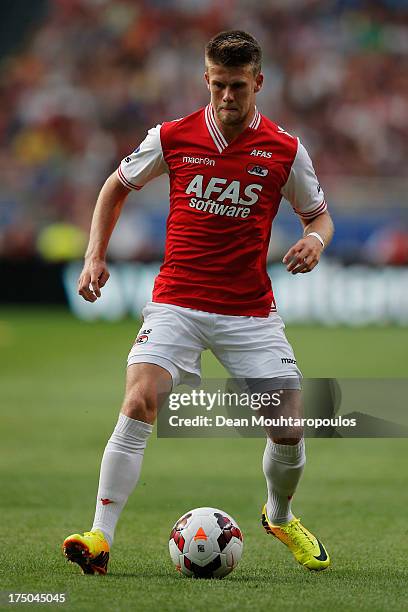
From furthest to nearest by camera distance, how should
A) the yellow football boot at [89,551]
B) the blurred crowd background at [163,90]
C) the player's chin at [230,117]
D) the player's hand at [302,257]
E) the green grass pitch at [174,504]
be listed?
the blurred crowd background at [163,90] → the player's chin at [230,117] → the player's hand at [302,257] → the yellow football boot at [89,551] → the green grass pitch at [174,504]

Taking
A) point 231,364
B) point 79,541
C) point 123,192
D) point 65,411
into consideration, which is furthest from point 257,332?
point 65,411

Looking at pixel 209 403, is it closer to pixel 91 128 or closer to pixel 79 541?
pixel 79 541

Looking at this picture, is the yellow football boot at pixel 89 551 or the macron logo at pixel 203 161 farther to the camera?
the macron logo at pixel 203 161

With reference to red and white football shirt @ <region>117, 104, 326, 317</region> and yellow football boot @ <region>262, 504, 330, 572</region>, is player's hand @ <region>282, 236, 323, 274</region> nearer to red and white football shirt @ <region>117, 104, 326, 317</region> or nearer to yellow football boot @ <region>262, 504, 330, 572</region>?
red and white football shirt @ <region>117, 104, 326, 317</region>

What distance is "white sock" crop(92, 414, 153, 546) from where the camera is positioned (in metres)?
4.76

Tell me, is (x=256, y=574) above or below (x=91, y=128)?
below

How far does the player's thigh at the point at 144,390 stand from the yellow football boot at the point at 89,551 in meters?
0.52

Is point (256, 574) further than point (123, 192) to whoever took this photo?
No

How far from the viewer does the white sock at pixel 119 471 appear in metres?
4.76

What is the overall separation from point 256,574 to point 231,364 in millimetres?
914

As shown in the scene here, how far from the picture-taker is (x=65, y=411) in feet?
36.2

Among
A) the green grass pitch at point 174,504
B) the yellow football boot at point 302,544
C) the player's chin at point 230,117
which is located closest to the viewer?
the green grass pitch at point 174,504

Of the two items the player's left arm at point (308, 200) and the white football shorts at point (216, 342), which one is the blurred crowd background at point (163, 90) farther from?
the white football shorts at point (216, 342)

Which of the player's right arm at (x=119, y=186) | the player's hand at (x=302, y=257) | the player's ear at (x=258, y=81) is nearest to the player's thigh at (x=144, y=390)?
the player's right arm at (x=119, y=186)
